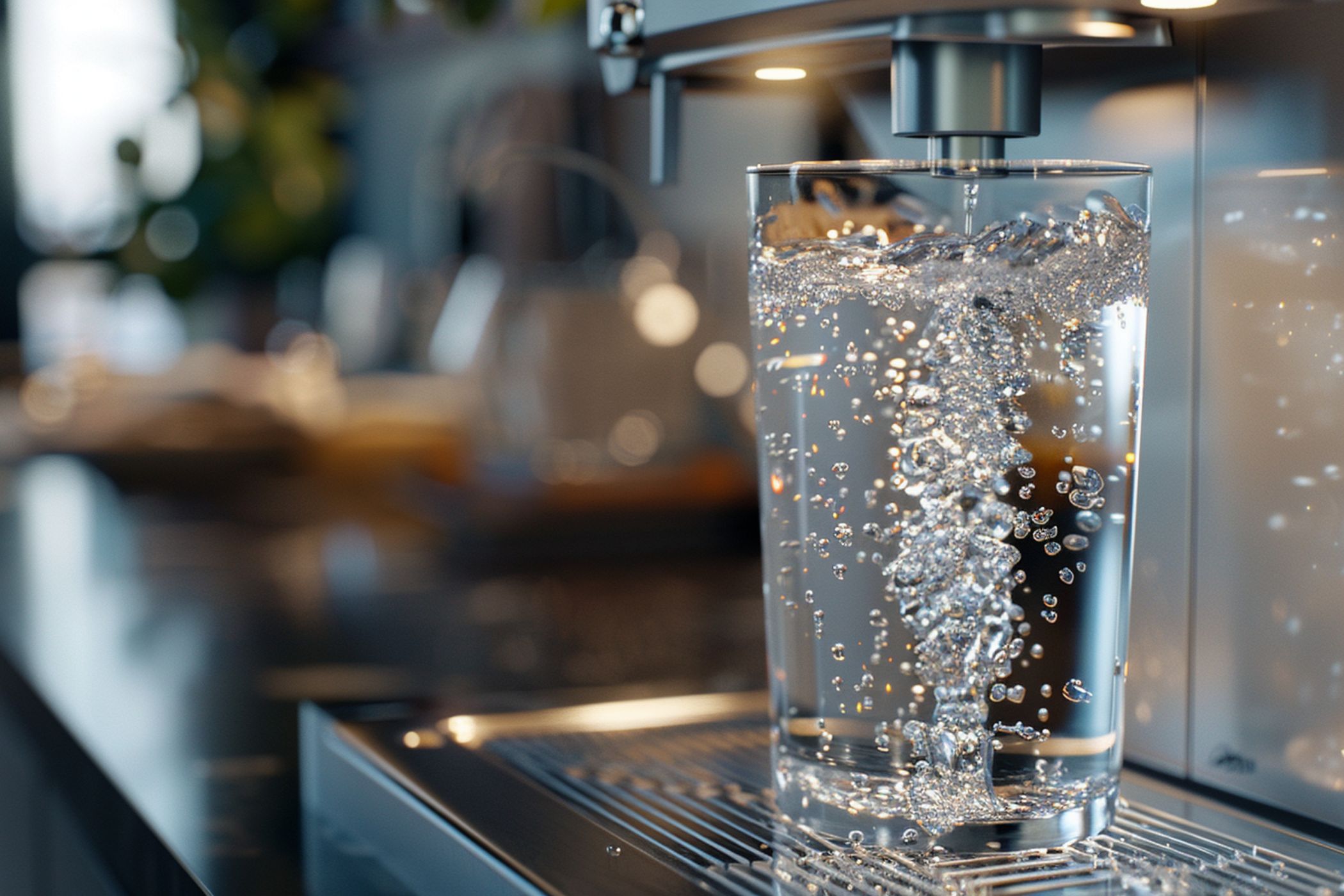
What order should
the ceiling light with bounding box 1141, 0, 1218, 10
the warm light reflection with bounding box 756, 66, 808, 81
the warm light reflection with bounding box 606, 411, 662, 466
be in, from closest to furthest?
1. the ceiling light with bounding box 1141, 0, 1218, 10
2. the warm light reflection with bounding box 756, 66, 808, 81
3. the warm light reflection with bounding box 606, 411, 662, 466

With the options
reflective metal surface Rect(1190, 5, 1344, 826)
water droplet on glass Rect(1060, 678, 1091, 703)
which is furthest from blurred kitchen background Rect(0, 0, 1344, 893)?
water droplet on glass Rect(1060, 678, 1091, 703)

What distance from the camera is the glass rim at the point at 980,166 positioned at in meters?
0.42

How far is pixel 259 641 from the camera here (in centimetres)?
94

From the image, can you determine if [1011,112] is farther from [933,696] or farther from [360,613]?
[360,613]

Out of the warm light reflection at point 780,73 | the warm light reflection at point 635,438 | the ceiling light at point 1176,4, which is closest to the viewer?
the ceiling light at point 1176,4

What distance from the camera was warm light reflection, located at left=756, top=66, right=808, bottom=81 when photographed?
54 cm

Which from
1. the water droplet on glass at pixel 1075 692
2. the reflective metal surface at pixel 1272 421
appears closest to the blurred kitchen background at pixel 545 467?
the reflective metal surface at pixel 1272 421

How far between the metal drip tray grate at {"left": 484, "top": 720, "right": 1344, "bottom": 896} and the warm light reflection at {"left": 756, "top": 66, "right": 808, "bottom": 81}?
24 centimetres

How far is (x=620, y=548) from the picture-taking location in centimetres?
128

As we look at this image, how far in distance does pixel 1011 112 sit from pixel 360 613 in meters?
0.68

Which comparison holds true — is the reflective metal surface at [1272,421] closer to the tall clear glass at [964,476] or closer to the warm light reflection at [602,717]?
the tall clear glass at [964,476]

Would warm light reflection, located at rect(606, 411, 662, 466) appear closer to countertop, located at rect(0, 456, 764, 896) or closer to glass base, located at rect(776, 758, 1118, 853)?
countertop, located at rect(0, 456, 764, 896)

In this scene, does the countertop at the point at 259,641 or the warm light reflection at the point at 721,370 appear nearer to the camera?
the countertop at the point at 259,641

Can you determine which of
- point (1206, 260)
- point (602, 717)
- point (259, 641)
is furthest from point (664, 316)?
point (1206, 260)
